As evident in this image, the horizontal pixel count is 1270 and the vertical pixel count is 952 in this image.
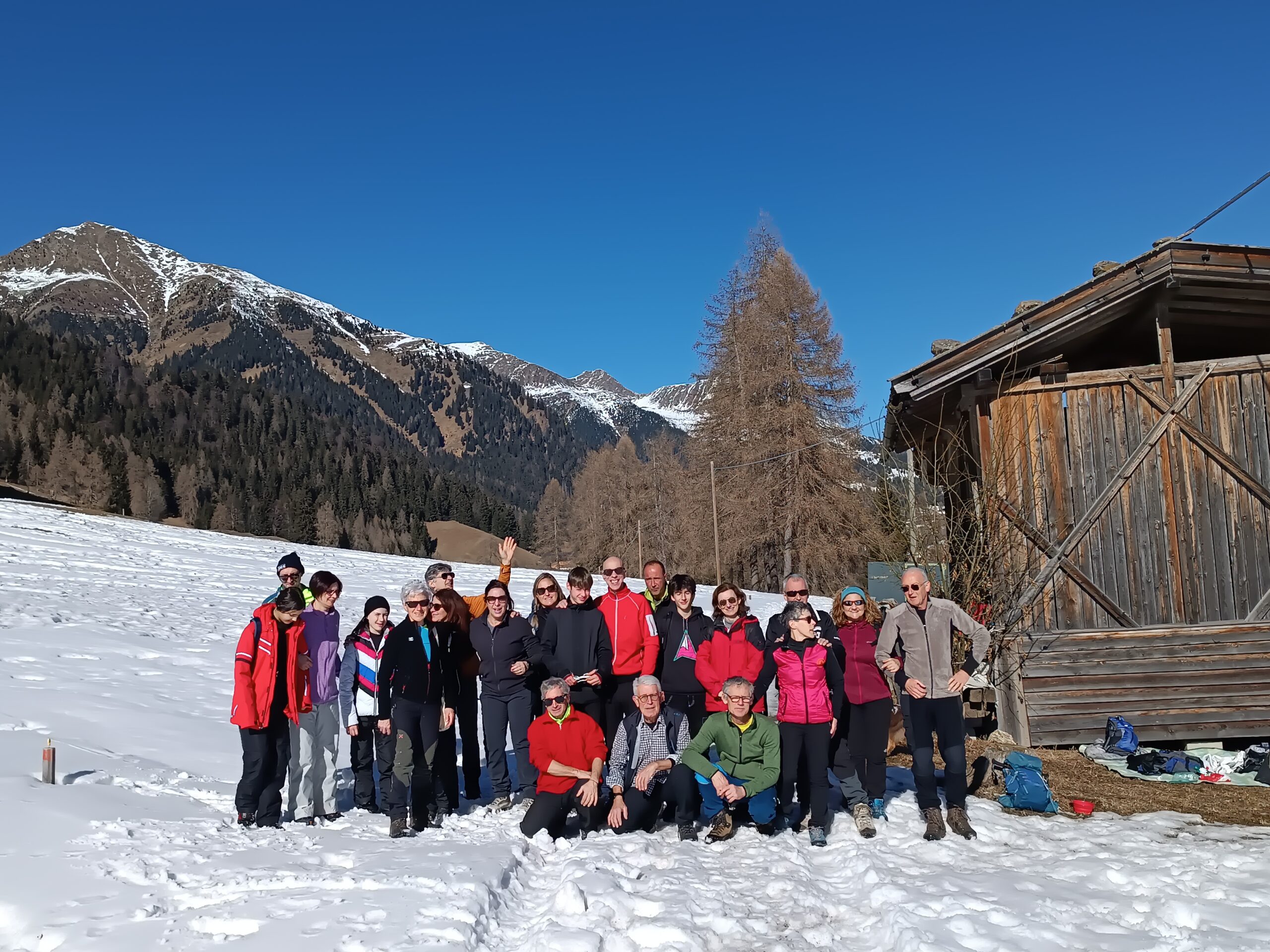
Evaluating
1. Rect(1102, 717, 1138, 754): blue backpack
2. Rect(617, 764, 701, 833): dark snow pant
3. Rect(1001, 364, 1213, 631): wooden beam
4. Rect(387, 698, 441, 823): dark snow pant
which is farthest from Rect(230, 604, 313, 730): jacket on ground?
Rect(1102, 717, 1138, 754): blue backpack

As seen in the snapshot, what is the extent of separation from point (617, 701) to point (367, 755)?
2002mm

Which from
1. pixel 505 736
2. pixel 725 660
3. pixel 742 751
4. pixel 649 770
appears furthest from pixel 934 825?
pixel 505 736

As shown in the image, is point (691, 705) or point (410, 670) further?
point (691, 705)

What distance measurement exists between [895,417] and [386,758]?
6.58 meters

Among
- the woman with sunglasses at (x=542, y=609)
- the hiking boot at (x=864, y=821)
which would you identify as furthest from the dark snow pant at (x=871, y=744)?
the woman with sunglasses at (x=542, y=609)

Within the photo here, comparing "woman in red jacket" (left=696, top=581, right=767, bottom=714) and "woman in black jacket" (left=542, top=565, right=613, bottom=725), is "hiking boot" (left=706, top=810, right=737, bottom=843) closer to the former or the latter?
"woman in red jacket" (left=696, top=581, right=767, bottom=714)

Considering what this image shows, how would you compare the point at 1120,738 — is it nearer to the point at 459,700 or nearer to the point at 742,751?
the point at 742,751

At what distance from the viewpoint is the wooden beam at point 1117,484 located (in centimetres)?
924

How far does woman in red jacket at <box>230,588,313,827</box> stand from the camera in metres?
5.87

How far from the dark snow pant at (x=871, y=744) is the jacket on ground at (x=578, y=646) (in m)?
1.96

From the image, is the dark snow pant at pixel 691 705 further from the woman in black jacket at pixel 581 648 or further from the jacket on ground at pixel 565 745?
the jacket on ground at pixel 565 745

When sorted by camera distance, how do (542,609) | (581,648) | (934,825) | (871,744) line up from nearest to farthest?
(934,825)
(871,744)
(581,648)
(542,609)

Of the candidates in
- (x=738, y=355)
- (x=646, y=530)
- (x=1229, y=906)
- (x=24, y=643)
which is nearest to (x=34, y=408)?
(x=646, y=530)

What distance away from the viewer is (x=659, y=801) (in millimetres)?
6430
